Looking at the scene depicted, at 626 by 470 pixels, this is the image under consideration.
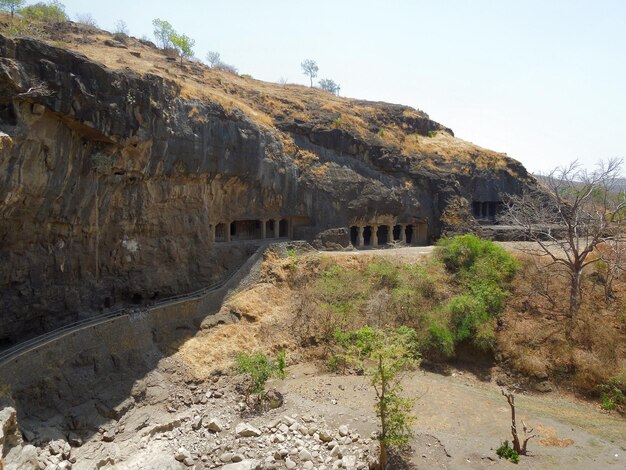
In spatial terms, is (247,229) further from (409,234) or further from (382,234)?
(409,234)

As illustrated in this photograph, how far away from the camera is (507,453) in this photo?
13.3 m

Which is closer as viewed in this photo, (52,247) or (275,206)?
(52,247)

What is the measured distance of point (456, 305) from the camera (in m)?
20.1

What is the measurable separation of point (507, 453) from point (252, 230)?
17235 millimetres

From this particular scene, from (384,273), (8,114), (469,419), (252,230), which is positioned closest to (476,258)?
(384,273)

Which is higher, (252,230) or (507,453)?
(252,230)

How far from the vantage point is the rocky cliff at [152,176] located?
14.9 meters

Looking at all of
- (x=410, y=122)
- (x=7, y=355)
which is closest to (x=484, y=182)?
(x=410, y=122)

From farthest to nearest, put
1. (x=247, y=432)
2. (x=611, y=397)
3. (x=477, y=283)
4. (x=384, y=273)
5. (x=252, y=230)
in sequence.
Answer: (x=252, y=230) < (x=384, y=273) < (x=477, y=283) < (x=611, y=397) < (x=247, y=432)

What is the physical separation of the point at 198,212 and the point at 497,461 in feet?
52.8

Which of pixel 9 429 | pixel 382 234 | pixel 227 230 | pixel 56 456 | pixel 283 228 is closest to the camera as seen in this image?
pixel 9 429

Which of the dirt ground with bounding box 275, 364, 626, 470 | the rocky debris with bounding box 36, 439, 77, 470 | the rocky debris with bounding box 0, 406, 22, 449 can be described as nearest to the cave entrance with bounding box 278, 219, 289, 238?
the dirt ground with bounding box 275, 364, 626, 470

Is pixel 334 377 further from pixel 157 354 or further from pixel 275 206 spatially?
pixel 275 206

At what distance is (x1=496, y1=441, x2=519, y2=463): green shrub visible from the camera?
43.2 feet
